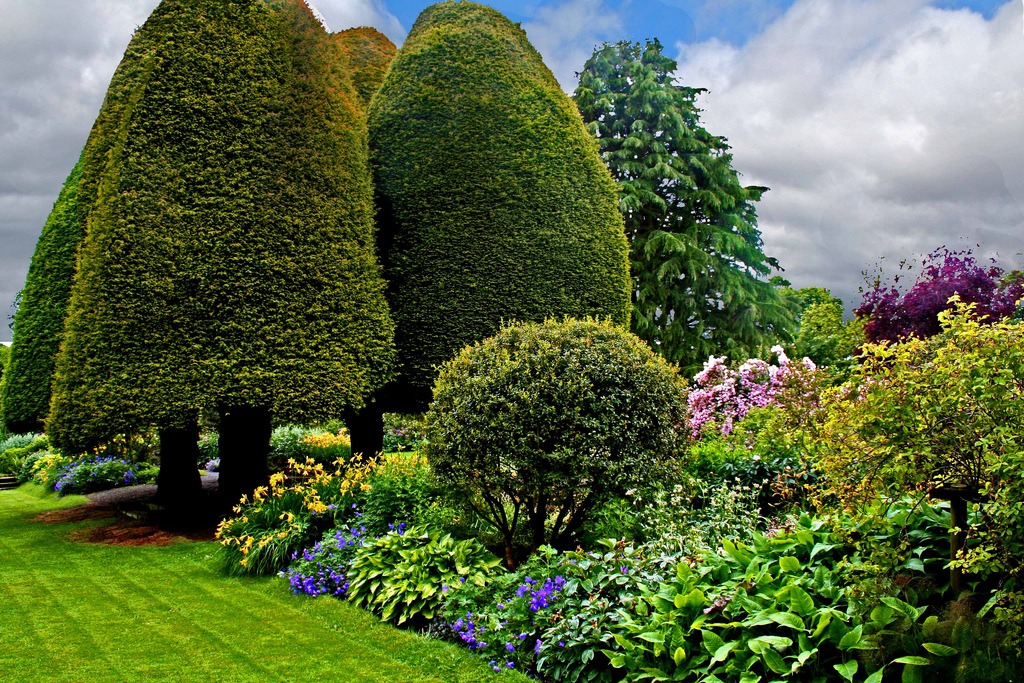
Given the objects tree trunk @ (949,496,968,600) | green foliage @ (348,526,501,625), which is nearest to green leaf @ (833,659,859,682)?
tree trunk @ (949,496,968,600)

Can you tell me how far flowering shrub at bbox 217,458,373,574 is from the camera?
771 cm

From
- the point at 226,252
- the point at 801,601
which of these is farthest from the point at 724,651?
the point at 226,252

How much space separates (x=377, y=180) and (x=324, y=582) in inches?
273

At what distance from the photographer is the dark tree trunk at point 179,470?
11.5m

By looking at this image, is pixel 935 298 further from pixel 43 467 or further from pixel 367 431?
pixel 43 467

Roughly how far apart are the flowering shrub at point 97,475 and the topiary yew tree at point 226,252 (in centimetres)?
635

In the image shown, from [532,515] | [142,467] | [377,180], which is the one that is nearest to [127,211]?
[377,180]

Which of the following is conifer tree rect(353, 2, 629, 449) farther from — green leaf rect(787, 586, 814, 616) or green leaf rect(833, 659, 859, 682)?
green leaf rect(833, 659, 859, 682)

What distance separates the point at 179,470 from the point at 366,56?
8.38 meters

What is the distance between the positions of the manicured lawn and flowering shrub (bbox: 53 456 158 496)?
6636mm

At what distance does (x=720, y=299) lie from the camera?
21.6 metres

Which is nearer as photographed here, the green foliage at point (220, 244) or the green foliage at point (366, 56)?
the green foliage at point (220, 244)

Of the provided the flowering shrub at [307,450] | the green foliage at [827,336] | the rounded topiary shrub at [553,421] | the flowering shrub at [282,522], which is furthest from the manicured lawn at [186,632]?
the green foliage at [827,336]

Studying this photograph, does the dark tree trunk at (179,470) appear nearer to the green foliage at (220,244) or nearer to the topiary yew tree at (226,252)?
the topiary yew tree at (226,252)
